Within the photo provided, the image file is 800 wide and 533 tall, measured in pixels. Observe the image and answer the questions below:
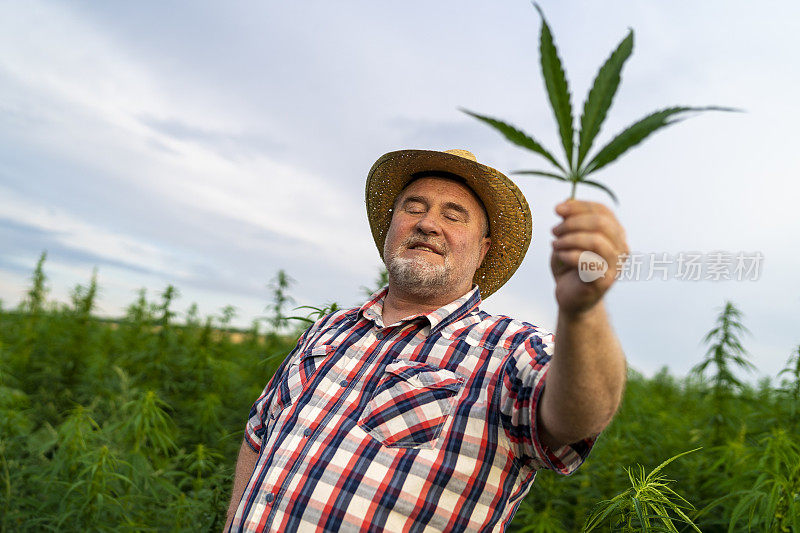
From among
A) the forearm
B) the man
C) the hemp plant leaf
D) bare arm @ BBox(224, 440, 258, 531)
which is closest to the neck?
the man

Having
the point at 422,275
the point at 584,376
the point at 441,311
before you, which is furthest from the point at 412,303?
the point at 584,376

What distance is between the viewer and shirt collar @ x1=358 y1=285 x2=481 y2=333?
2098mm

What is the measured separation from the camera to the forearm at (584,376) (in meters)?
1.24

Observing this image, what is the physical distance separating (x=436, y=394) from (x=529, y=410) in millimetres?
370

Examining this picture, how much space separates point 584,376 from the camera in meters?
1.29

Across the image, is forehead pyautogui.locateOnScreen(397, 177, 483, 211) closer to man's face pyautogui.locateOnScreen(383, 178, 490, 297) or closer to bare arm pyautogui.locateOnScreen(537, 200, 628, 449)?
man's face pyautogui.locateOnScreen(383, 178, 490, 297)

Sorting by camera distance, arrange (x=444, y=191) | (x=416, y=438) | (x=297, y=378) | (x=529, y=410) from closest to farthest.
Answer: (x=529, y=410) → (x=416, y=438) → (x=297, y=378) → (x=444, y=191)

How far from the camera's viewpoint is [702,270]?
129 cm

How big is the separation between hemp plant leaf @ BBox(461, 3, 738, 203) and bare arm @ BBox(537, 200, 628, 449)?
7.7 inches

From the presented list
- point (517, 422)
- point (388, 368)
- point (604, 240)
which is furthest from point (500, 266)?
point (604, 240)

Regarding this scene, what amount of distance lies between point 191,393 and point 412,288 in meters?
3.84

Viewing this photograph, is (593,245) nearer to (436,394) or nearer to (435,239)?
(436,394)

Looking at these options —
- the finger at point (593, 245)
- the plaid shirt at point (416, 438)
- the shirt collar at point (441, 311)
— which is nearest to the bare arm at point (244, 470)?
the plaid shirt at point (416, 438)

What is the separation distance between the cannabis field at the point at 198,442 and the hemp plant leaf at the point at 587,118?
1250 millimetres
